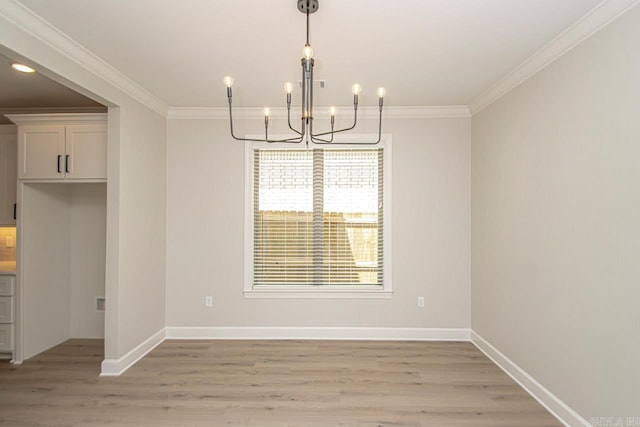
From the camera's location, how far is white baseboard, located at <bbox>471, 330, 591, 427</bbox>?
2256mm

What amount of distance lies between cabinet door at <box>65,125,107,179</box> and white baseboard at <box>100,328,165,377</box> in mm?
1715

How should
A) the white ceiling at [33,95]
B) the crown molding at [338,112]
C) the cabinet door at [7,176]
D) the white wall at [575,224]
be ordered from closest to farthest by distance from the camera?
1. the white wall at [575,224]
2. the white ceiling at [33,95]
3. the cabinet door at [7,176]
4. the crown molding at [338,112]

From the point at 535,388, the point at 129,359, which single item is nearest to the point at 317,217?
the point at 129,359

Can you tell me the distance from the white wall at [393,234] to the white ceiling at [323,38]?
70cm

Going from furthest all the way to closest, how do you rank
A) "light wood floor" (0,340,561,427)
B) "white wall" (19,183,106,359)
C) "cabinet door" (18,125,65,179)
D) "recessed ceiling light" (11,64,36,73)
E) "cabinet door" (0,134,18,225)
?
"cabinet door" (0,134,18,225) < "white wall" (19,183,106,359) < "cabinet door" (18,125,65,179) < "recessed ceiling light" (11,64,36,73) < "light wood floor" (0,340,561,427)

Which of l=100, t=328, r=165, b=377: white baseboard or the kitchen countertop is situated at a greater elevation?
the kitchen countertop

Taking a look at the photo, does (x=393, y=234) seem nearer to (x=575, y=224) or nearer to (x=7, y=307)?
(x=575, y=224)

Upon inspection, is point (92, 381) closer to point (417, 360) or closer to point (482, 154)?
point (417, 360)

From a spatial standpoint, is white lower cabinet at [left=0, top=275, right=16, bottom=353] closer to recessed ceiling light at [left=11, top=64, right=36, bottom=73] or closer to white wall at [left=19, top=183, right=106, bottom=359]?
white wall at [left=19, top=183, right=106, bottom=359]

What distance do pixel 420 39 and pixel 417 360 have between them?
2.87 metres

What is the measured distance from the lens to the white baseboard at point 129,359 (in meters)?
3.00

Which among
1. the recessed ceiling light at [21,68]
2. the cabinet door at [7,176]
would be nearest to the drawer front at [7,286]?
the cabinet door at [7,176]

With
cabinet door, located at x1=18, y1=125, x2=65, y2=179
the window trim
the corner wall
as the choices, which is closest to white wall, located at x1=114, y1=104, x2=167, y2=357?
the corner wall

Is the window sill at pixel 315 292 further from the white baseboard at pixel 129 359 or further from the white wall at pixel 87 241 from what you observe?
the white wall at pixel 87 241
